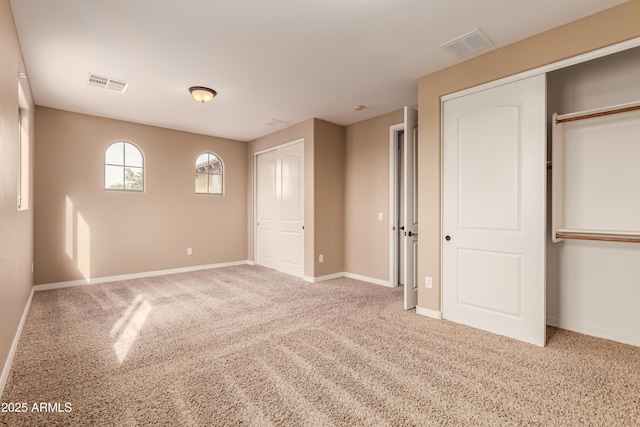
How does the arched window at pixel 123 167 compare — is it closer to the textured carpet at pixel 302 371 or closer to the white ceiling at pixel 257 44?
the white ceiling at pixel 257 44

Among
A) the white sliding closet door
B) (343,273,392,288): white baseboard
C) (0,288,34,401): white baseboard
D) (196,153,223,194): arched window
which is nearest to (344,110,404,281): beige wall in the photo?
(343,273,392,288): white baseboard

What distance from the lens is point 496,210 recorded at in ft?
9.30

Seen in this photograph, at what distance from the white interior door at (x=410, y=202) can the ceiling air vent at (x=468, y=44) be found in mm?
761

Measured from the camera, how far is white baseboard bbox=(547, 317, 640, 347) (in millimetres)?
2566

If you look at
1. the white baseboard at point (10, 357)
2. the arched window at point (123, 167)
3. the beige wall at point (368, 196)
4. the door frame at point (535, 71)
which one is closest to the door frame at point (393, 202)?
the beige wall at point (368, 196)

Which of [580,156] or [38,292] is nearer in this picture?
[580,156]

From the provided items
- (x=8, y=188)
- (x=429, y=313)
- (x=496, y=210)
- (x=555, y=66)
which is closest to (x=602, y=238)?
(x=496, y=210)

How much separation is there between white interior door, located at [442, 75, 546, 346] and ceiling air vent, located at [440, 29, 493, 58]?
0.40 m

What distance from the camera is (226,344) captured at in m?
2.63

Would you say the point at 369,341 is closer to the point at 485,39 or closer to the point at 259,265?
the point at 485,39

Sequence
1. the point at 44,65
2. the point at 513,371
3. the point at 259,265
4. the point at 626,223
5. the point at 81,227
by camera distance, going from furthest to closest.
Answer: the point at 259,265, the point at 81,227, the point at 44,65, the point at 626,223, the point at 513,371

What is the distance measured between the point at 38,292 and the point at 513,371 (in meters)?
5.71

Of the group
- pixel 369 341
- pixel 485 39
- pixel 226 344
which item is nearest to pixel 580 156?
pixel 485 39

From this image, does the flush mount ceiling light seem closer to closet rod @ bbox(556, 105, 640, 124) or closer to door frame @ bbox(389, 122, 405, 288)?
door frame @ bbox(389, 122, 405, 288)
